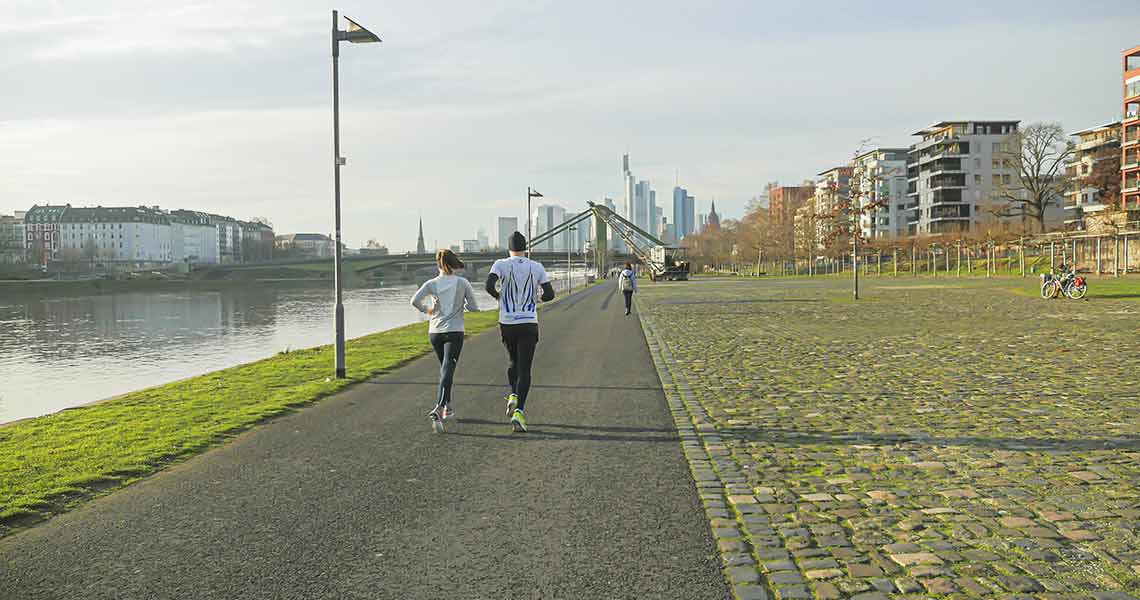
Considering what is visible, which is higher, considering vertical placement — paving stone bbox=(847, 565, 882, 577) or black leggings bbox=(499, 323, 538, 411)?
black leggings bbox=(499, 323, 538, 411)

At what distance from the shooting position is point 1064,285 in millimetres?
31578

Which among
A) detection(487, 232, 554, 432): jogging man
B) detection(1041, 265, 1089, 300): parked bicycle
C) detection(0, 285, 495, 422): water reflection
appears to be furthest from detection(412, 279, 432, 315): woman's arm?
detection(1041, 265, 1089, 300): parked bicycle

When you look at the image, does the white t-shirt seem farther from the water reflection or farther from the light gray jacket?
the water reflection

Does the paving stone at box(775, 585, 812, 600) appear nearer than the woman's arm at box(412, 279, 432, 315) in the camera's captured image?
Yes

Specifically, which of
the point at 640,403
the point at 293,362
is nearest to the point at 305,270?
the point at 293,362

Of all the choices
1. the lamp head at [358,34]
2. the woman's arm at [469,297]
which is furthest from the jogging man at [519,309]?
the lamp head at [358,34]

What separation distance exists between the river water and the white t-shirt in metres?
10.0

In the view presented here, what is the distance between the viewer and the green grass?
20.9ft

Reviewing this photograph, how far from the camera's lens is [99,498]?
6109mm

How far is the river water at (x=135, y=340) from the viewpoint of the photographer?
717 inches

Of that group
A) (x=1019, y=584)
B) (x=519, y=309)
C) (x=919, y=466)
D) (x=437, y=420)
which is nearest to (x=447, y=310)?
(x=519, y=309)

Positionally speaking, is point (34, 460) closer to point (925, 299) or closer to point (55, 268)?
point (925, 299)

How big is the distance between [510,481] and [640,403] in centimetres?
383

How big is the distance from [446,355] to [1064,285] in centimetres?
2937
